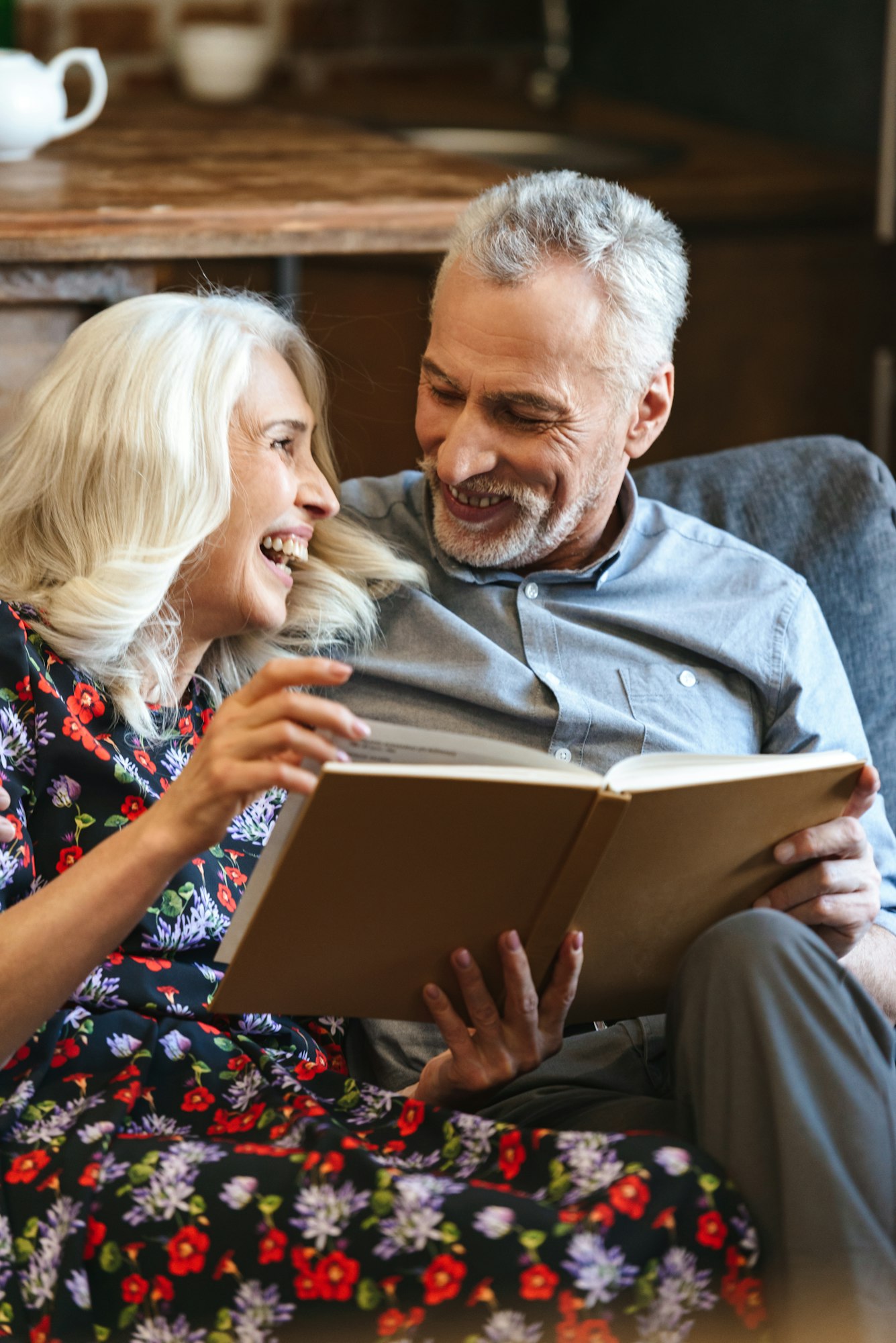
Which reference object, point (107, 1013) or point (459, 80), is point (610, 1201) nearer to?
point (107, 1013)

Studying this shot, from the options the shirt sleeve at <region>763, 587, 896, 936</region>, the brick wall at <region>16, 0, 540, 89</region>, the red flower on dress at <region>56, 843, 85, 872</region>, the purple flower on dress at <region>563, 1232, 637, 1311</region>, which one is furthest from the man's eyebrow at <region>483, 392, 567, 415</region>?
the brick wall at <region>16, 0, 540, 89</region>

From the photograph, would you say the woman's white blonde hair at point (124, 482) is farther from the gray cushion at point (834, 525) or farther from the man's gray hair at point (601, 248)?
the gray cushion at point (834, 525)

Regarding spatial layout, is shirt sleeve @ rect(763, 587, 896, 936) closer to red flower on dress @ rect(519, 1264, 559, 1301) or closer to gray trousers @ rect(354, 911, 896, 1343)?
gray trousers @ rect(354, 911, 896, 1343)

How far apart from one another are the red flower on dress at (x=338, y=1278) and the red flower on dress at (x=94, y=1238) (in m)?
0.18

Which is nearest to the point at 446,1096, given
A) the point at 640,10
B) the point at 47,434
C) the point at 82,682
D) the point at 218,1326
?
the point at 218,1326

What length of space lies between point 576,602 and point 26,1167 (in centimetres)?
81

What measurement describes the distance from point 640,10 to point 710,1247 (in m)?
3.61

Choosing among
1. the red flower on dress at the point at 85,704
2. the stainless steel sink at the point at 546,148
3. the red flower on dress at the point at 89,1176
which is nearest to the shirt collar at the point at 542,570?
the red flower on dress at the point at 85,704

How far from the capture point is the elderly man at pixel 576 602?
4.62ft

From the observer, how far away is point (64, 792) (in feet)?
4.51

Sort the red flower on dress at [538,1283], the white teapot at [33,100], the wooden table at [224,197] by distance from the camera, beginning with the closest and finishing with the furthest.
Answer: the red flower on dress at [538,1283], the wooden table at [224,197], the white teapot at [33,100]

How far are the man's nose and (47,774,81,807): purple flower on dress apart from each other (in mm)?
495

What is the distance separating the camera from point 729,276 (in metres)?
2.99

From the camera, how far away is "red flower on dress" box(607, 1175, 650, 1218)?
111 centimetres
